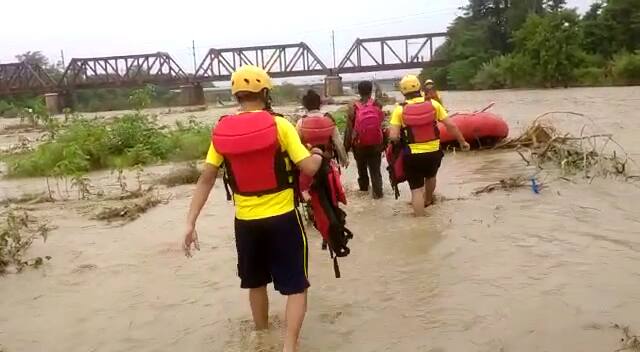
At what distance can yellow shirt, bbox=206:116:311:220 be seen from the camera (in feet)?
12.9

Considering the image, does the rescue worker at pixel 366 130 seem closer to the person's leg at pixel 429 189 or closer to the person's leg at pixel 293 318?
the person's leg at pixel 429 189

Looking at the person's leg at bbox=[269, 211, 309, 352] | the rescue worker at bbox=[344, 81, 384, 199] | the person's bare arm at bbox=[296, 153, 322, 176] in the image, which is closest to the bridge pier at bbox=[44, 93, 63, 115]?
the rescue worker at bbox=[344, 81, 384, 199]

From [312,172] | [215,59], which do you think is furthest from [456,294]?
[215,59]

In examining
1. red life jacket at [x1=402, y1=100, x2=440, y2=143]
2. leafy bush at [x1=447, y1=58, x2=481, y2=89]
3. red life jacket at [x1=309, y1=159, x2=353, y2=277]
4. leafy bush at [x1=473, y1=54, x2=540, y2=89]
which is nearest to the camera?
red life jacket at [x1=309, y1=159, x2=353, y2=277]

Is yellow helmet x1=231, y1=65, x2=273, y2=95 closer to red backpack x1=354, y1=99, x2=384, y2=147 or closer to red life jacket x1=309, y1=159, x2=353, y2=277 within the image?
red life jacket x1=309, y1=159, x2=353, y2=277

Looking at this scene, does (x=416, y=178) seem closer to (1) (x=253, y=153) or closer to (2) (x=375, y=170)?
(2) (x=375, y=170)

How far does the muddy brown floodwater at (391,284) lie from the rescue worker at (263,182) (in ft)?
2.21

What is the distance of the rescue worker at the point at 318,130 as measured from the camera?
645 cm

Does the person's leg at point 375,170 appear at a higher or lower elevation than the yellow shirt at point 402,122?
lower

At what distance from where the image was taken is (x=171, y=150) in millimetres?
Result: 15258

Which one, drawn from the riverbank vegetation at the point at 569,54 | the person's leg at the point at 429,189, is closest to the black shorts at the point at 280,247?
the person's leg at the point at 429,189

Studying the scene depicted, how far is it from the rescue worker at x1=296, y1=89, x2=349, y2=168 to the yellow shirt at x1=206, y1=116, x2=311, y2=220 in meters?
2.35

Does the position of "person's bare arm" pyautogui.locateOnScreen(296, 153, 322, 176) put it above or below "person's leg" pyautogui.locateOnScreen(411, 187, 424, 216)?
above

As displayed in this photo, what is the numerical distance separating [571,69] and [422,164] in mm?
40493
